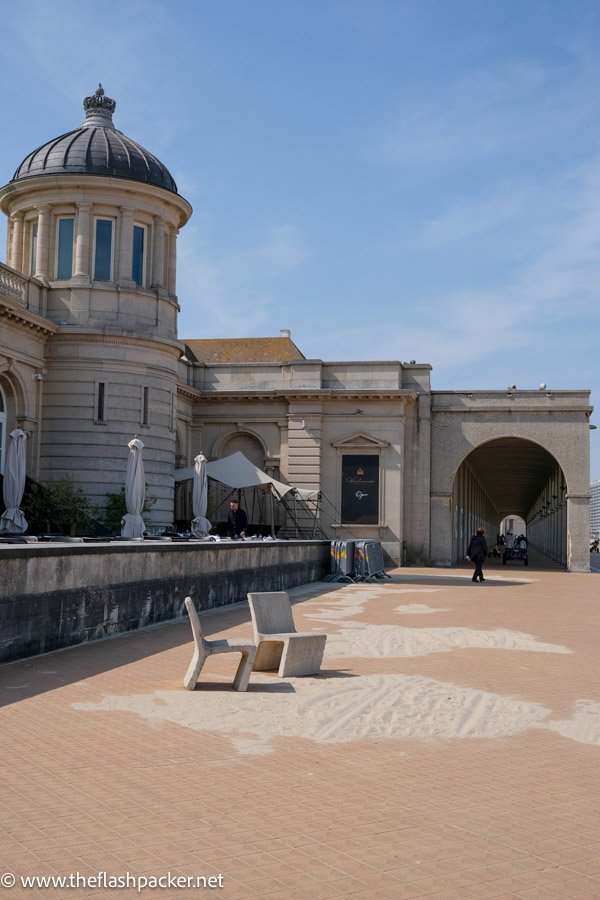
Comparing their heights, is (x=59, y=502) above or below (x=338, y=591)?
above

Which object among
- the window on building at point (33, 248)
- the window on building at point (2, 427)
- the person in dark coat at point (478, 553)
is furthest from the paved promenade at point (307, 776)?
the window on building at point (33, 248)

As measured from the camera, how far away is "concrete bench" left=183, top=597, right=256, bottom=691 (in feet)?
31.6

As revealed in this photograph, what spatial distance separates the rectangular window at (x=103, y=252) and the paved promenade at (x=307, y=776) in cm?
2032

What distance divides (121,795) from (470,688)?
15.9 feet

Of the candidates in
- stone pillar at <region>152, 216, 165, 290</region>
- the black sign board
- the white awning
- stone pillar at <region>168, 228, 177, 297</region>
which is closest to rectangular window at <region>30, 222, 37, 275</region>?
stone pillar at <region>152, 216, 165, 290</region>

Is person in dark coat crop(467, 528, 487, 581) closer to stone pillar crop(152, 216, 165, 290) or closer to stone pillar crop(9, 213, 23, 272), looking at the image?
stone pillar crop(152, 216, 165, 290)

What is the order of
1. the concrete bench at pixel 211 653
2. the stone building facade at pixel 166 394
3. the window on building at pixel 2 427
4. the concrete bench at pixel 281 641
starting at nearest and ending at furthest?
the concrete bench at pixel 211 653 < the concrete bench at pixel 281 641 < the window on building at pixel 2 427 < the stone building facade at pixel 166 394

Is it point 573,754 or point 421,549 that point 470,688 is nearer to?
point 573,754

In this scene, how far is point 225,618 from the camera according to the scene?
15906 millimetres

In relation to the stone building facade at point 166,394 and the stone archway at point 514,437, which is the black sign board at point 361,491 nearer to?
the stone building facade at point 166,394

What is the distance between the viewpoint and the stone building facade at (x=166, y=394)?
30.0m

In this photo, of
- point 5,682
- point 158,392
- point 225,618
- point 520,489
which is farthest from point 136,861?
point 520,489

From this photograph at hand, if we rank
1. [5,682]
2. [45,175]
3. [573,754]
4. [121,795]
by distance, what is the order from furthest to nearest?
[45,175] < [5,682] < [573,754] < [121,795]

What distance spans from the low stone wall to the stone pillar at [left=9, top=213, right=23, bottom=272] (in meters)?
16.1
